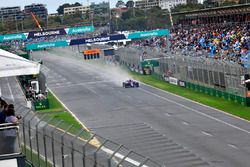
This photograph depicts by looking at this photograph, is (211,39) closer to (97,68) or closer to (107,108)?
(97,68)

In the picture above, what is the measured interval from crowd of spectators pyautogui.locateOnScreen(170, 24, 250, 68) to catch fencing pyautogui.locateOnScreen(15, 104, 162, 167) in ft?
148

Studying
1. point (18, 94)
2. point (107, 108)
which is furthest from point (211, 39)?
point (18, 94)

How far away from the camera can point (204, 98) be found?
5519 centimetres

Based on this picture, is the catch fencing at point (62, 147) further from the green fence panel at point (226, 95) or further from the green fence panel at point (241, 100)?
the green fence panel at point (226, 95)

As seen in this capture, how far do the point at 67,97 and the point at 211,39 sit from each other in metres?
31.2

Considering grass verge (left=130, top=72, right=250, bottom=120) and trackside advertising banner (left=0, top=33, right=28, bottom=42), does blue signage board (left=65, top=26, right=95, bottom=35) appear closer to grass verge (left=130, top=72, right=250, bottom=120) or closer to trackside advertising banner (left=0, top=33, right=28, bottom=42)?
trackside advertising banner (left=0, top=33, right=28, bottom=42)

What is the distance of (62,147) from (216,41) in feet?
224

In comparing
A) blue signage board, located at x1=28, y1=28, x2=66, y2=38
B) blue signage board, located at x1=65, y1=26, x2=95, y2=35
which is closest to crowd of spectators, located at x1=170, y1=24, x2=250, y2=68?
blue signage board, located at x1=65, y1=26, x2=95, y2=35

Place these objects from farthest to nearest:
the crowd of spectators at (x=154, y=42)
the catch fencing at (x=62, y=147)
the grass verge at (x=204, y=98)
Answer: the crowd of spectators at (x=154, y=42)
the grass verge at (x=204, y=98)
the catch fencing at (x=62, y=147)

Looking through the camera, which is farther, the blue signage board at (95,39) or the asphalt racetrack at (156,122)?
the blue signage board at (95,39)

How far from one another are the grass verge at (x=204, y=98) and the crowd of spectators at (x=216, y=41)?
495 centimetres

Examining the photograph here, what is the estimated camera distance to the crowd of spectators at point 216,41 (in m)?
71.7

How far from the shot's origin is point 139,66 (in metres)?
83.1

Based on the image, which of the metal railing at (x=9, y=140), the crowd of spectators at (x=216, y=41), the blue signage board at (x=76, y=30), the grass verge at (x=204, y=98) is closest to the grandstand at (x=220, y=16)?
the crowd of spectators at (x=216, y=41)
